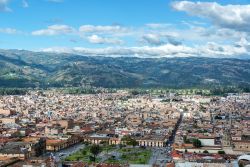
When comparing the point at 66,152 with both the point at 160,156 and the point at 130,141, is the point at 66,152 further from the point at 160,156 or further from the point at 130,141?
the point at 160,156

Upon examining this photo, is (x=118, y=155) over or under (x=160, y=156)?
over

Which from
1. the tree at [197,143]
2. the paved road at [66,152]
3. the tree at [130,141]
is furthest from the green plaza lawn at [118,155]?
the tree at [197,143]

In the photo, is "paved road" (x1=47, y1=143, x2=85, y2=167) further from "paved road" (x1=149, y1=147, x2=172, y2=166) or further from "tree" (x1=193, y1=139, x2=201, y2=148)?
"tree" (x1=193, y1=139, x2=201, y2=148)

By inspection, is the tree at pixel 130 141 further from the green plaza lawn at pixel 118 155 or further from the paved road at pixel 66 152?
the paved road at pixel 66 152

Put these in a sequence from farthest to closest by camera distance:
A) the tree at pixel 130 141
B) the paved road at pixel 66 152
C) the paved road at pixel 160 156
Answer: the tree at pixel 130 141 < the paved road at pixel 66 152 < the paved road at pixel 160 156

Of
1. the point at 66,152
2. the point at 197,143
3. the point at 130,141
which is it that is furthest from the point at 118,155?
the point at 197,143

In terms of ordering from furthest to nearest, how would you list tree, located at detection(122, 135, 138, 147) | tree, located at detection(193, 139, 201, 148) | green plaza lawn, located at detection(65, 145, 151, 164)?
tree, located at detection(122, 135, 138, 147) < tree, located at detection(193, 139, 201, 148) < green plaza lawn, located at detection(65, 145, 151, 164)

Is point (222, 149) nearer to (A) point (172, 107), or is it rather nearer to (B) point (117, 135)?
(B) point (117, 135)

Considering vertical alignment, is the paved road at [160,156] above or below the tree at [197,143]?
below

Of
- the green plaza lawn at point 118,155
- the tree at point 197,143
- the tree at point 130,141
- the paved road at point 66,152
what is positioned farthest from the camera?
the tree at point 130,141

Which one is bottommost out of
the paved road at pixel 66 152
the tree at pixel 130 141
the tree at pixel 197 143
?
the paved road at pixel 66 152

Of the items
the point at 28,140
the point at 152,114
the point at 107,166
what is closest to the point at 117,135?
the point at 28,140

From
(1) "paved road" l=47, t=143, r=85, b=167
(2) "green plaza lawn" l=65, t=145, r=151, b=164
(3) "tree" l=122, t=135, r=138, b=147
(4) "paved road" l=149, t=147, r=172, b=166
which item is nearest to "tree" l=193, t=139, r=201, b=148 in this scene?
(4) "paved road" l=149, t=147, r=172, b=166
